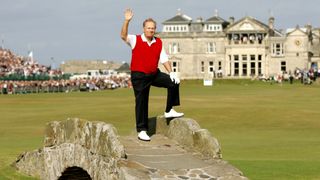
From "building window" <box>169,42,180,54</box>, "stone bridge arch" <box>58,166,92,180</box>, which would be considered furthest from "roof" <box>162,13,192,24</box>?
"stone bridge arch" <box>58,166,92,180</box>

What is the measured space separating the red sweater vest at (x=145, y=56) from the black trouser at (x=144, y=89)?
0.13 metres

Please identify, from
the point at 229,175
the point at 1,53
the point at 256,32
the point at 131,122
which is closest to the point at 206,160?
the point at 229,175

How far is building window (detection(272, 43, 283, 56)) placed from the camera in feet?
470

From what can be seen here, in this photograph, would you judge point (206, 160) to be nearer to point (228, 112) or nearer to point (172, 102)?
point (172, 102)

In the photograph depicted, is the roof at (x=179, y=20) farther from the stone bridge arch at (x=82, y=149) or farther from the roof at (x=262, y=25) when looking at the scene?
the stone bridge arch at (x=82, y=149)

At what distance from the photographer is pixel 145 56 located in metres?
15.1

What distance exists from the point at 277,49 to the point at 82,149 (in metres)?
132

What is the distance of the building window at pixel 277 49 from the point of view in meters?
143

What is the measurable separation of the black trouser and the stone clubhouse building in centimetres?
12565

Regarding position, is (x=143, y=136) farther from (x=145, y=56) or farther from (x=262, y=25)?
(x=262, y=25)

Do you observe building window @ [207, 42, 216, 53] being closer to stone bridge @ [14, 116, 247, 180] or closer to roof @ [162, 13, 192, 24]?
roof @ [162, 13, 192, 24]

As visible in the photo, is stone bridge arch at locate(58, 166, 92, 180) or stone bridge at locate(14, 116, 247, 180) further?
stone bridge arch at locate(58, 166, 92, 180)

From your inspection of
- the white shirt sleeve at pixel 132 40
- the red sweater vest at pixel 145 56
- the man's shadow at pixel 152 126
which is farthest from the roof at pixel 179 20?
the white shirt sleeve at pixel 132 40

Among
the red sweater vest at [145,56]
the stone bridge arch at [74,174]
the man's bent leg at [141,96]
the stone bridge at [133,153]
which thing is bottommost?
the stone bridge arch at [74,174]
